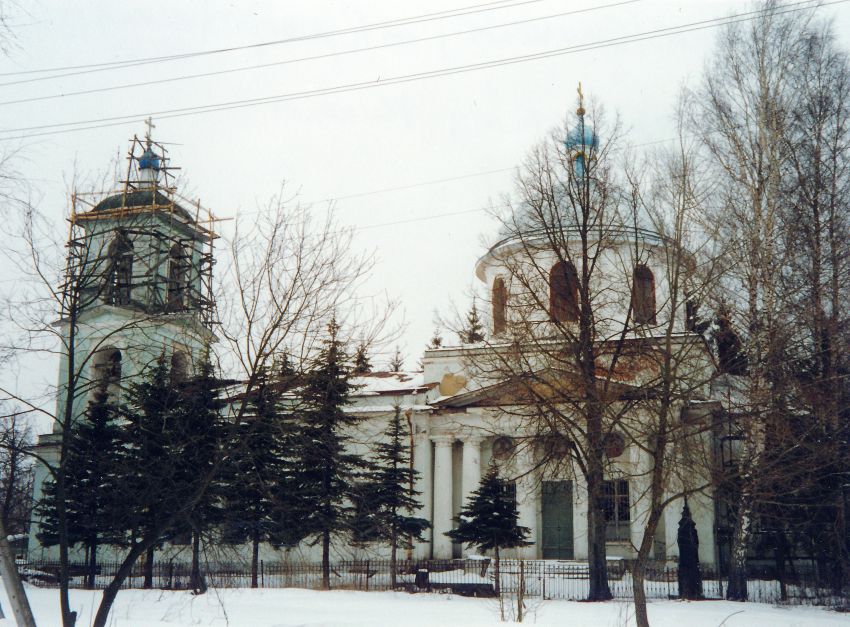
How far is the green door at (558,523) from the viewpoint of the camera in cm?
3108

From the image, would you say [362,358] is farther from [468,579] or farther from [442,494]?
[442,494]

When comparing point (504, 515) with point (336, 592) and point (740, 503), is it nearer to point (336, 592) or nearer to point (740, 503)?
point (336, 592)

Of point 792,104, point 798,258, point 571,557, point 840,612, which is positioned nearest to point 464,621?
point 840,612

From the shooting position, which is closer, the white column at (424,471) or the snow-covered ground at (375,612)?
the snow-covered ground at (375,612)

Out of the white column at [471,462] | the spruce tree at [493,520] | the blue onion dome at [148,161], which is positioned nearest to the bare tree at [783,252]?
the spruce tree at [493,520]

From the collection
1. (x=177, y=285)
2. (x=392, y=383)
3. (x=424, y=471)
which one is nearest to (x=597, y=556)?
(x=177, y=285)

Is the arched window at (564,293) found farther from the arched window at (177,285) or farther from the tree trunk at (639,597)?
the tree trunk at (639,597)

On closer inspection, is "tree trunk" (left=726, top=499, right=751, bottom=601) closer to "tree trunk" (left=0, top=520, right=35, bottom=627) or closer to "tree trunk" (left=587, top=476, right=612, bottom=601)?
"tree trunk" (left=587, top=476, right=612, bottom=601)

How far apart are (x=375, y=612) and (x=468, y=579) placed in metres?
8.04

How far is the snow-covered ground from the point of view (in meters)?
15.1

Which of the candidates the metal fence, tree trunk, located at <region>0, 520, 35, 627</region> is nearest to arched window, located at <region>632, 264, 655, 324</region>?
the metal fence

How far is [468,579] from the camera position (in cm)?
2477

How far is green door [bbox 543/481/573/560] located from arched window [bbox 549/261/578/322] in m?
→ 10.6

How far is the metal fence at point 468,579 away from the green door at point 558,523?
255cm
